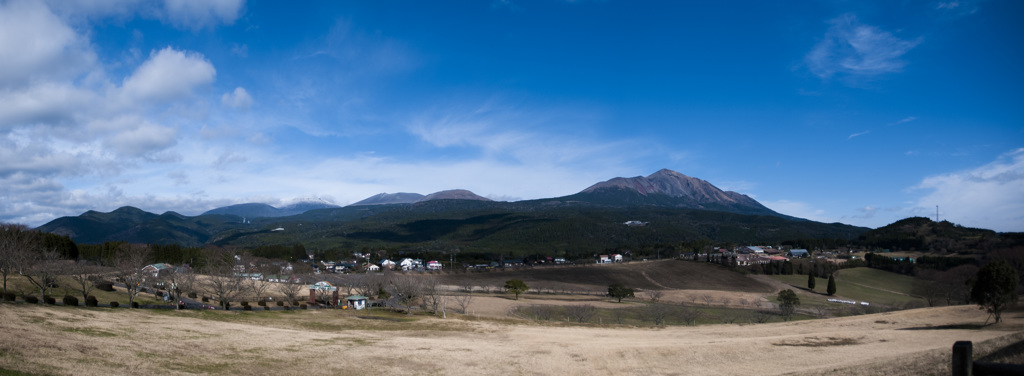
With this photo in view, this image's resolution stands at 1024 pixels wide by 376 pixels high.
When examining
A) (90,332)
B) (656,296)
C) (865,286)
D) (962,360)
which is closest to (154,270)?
(90,332)

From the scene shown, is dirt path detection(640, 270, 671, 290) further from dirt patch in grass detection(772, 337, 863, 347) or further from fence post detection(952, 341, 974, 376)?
fence post detection(952, 341, 974, 376)

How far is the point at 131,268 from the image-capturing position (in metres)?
74.6

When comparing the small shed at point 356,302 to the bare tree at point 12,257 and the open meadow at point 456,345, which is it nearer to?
the open meadow at point 456,345

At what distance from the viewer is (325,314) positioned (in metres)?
56.0

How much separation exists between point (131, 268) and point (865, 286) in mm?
161272

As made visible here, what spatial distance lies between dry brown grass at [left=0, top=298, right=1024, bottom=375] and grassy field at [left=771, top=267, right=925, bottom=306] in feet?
249

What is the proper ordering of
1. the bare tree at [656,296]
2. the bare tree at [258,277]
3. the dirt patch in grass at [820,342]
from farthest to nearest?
the bare tree at [656,296] → the bare tree at [258,277] → the dirt patch in grass at [820,342]

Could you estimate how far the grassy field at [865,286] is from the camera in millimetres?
110762

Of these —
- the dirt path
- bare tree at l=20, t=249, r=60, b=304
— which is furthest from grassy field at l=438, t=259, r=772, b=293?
bare tree at l=20, t=249, r=60, b=304

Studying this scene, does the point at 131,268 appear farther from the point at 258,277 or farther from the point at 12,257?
the point at 258,277

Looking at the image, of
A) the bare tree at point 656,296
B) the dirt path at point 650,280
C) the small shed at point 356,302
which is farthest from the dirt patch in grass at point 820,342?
the dirt path at point 650,280

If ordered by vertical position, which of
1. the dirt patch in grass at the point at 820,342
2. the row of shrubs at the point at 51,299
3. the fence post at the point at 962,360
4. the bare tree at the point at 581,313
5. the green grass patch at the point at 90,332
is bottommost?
the bare tree at the point at 581,313

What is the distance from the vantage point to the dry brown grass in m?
19.2

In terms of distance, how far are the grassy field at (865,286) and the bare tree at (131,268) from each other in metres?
118
